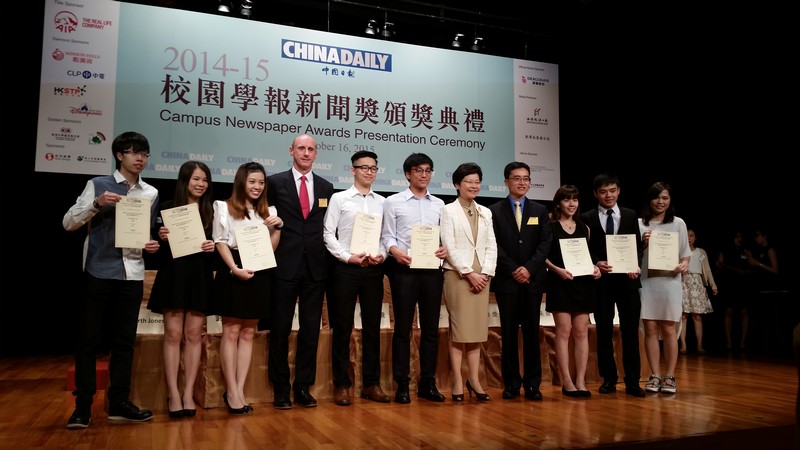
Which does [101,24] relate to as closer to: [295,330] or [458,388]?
[295,330]

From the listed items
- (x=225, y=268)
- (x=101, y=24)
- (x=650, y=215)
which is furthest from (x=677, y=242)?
(x=101, y=24)

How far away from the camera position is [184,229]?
3.20m

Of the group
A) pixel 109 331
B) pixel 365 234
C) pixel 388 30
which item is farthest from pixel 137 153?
pixel 388 30

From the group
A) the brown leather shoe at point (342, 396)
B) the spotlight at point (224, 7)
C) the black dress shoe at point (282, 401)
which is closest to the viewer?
the black dress shoe at point (282, 401)

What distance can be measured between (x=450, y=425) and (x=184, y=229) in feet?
5.68

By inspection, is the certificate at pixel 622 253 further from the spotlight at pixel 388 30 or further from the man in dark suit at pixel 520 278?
the spotlight at pixel 388 30

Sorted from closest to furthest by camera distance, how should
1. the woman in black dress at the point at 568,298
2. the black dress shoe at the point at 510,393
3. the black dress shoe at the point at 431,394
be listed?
the black dress shoe at the point at 431,394, the black dress shoe at the point at 510,393, the woman in black dress at the point at 568,298

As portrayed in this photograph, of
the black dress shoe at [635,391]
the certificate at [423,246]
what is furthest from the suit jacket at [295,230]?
the black dress shoe at [635,391]

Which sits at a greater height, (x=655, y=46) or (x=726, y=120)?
(x=655, y=46)

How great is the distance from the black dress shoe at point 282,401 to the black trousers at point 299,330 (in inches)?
0.9

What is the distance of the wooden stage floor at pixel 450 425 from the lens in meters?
2.72

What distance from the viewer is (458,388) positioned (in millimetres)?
3801

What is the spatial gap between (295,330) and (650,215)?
8.54 feet

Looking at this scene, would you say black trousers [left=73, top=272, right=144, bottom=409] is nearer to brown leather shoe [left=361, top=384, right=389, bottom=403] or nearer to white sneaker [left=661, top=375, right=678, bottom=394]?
brown leather shoe [left=361, top=384, right=389, bottom=403]
